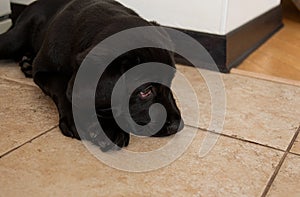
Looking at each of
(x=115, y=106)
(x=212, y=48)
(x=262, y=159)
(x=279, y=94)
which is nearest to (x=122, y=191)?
(x=115, y=106)

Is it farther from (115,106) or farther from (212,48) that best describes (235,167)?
(212,48)

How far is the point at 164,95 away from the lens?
3.81ft

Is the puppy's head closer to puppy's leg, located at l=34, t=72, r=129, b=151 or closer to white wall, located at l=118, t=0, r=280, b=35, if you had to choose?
puppy's leg, located at l=34, t=72, r=129, b=151

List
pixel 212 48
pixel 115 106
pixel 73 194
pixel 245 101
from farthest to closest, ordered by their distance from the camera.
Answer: pixel 212 48 → pixel 245 101 → pixel 115 106 → pixel 73 194

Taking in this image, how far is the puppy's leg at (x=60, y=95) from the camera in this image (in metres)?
1.24

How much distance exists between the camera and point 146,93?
43.7 inches

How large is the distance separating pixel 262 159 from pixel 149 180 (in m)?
0.31

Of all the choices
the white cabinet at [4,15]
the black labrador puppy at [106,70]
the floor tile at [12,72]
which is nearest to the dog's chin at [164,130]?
the black labrador puppy at [106,70]

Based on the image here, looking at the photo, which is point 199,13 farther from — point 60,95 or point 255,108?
Answer: point 60,95

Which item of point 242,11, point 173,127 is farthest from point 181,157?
point 242,11

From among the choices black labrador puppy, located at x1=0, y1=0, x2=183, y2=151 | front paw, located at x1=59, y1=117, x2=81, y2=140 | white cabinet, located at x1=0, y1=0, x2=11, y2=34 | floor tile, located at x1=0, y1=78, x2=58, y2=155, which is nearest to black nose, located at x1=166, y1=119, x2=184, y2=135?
black labrador puppy, located at x1=0, y1=0, x2=183, y2=151

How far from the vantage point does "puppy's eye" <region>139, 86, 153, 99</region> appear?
1.10 meters

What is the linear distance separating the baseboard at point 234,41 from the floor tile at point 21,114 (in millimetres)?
653

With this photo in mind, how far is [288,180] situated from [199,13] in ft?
3.00
